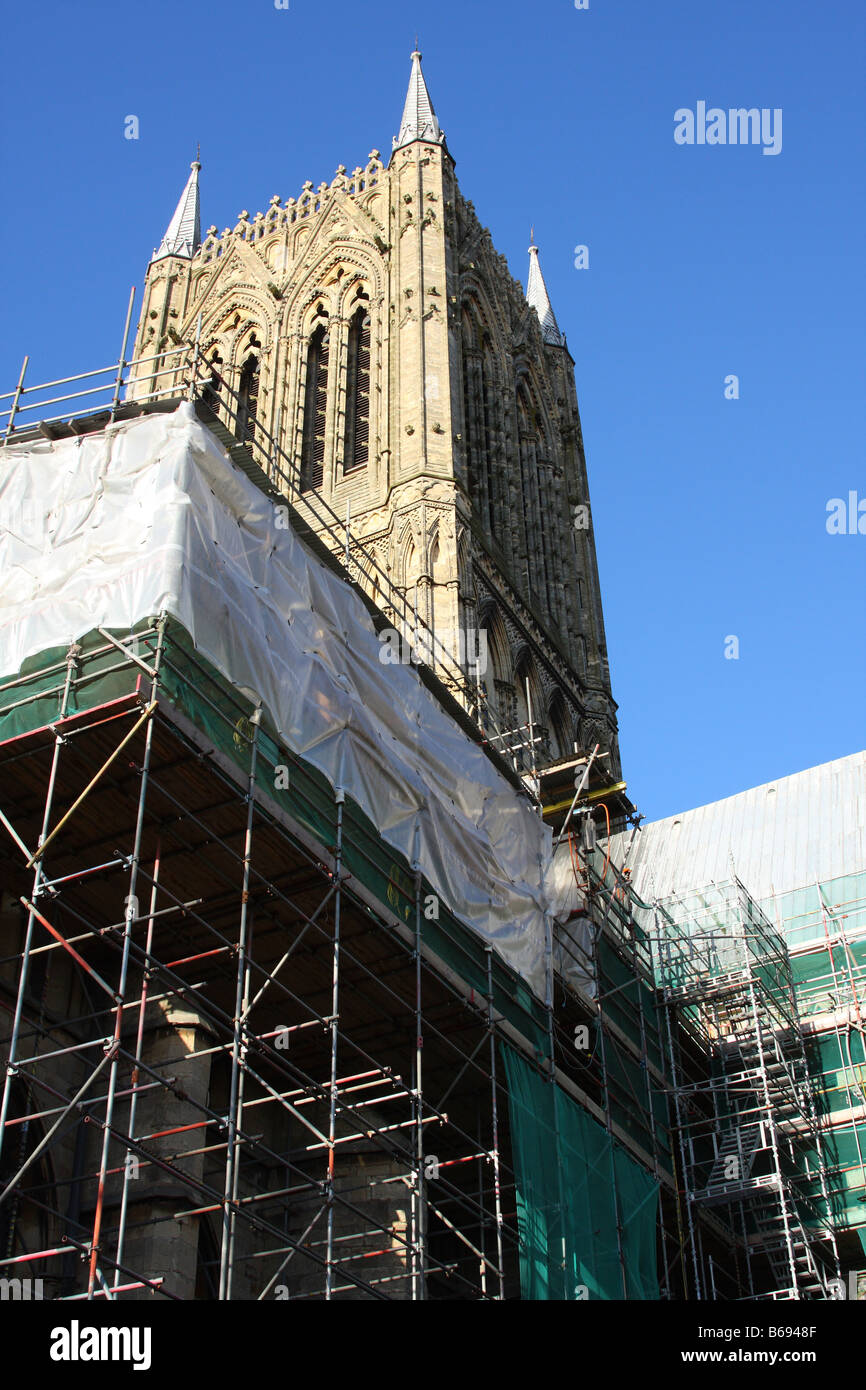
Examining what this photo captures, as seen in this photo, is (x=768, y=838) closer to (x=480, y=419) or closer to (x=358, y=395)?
(x=480, y=419)

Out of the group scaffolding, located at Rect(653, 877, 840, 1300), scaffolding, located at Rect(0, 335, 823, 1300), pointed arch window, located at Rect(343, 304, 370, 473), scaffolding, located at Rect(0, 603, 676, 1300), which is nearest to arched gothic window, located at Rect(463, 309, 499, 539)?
pointed arch window, located at Rect(343, 304, 370, 473)

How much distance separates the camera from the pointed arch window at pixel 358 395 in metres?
40.0

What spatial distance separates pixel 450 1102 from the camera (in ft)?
63.2

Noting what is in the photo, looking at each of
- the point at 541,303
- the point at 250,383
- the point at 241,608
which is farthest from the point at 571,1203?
the point at 541,303

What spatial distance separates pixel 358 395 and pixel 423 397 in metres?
3.54

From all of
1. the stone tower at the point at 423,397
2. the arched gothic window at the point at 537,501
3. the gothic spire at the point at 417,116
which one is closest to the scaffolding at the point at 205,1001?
the stone tower at the point at 423,397

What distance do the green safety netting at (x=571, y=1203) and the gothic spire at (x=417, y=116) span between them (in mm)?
32096

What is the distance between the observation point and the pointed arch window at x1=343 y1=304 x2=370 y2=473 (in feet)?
131

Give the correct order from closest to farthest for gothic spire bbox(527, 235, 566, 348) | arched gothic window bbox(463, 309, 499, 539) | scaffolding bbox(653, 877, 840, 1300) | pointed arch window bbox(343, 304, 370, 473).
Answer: scaffolding bbox(653, 877, 840, 1300) < pointed arch window bbox(343, 304, 370, 473) < arched gothic window bbox(463, 309, 499, 539) < gothic spire bbox(527, 235, 566, 348)

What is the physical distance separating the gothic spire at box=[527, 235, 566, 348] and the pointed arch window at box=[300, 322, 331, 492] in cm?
1052

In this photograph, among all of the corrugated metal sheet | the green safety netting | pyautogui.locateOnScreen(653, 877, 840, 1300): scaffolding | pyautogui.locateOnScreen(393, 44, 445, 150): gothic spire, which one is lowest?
the green safety netting

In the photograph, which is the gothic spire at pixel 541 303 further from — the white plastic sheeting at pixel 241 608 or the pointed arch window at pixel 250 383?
the white plastic sheeting at pixel 241 608

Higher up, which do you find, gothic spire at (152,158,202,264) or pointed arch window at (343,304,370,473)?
gothic spire at (152,158,202,264)

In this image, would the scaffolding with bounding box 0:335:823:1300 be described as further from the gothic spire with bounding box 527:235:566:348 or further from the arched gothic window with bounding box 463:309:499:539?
the gothic spire with bounding box 527:235:566:348
